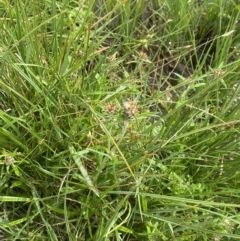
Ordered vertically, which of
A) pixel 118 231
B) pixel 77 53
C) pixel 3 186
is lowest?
pixel 118 231

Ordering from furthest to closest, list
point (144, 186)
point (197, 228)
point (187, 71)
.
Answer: point (187, 71) < point (144, 186) < point (197, 228)

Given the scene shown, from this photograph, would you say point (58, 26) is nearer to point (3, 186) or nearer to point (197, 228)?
point (3, 186)

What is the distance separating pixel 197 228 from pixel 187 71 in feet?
2.38

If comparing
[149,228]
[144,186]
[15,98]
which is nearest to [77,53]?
[15,98]

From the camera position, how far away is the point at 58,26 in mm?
1342

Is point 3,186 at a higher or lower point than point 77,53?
lower

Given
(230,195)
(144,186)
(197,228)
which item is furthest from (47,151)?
(230,195)

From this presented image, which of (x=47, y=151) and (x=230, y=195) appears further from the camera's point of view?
(x=230, y=195)

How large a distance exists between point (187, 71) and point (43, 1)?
23.8 inches

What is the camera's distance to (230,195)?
1.41m

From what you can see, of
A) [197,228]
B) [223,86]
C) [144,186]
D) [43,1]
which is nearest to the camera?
[197,228]

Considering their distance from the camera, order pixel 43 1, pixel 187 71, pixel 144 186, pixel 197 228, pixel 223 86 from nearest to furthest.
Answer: pixel 197 228, pixel 144 186, pixel 43 1, pixel 223 86, pixel 187 71

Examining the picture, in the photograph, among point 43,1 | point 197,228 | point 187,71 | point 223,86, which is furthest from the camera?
point 187,71

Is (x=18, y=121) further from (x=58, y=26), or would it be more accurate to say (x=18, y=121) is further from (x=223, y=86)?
(x=223, y=86)
